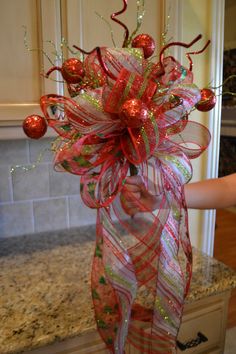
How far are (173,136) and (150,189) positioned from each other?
0.33 ft

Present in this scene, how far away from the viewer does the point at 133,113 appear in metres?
0.45

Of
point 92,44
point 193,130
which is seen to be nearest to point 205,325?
point 193,130

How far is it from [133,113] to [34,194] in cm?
88

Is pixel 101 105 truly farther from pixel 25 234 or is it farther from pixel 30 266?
pixel 25 234

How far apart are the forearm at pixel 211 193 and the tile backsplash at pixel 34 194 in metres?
0.62

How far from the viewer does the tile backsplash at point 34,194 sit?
46.7 inches

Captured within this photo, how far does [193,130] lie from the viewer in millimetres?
566

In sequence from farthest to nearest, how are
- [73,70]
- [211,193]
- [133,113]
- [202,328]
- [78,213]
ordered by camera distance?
[78,213]
[202,328]
[211,193]
[73,70]
[133,113]

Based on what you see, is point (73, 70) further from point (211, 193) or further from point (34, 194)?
point (34, 194)

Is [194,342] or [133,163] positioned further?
[194,342]

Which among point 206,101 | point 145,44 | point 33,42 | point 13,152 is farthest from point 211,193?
point 13,152

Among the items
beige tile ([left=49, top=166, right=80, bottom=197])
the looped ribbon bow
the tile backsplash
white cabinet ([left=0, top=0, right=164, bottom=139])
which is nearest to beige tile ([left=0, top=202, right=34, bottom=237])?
the tile backsplash

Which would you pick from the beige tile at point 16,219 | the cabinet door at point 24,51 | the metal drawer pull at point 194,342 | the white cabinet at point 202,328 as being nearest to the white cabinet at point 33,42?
the cabinet door at point 24,51

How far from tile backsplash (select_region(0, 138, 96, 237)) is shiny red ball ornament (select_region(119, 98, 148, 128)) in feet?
2.53
